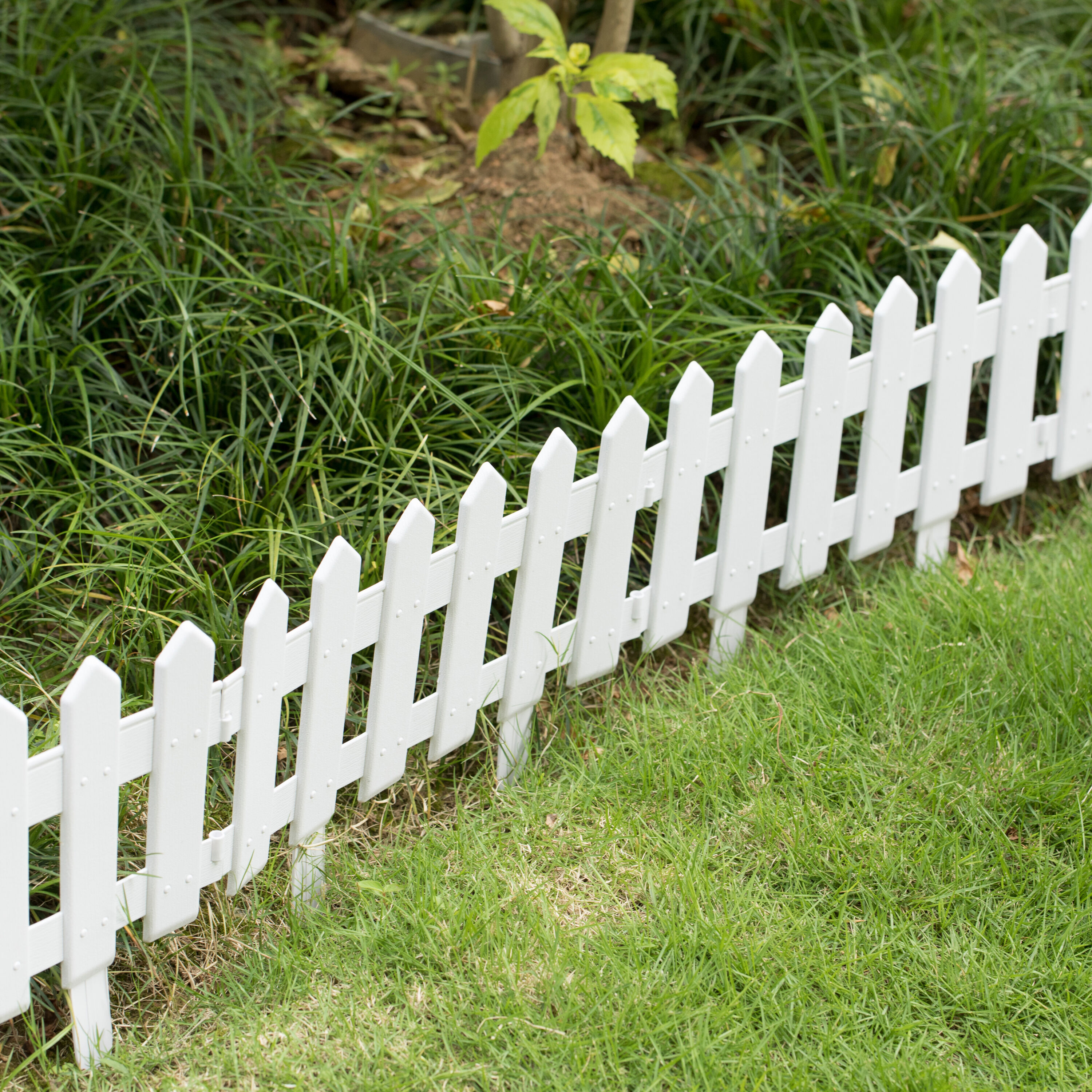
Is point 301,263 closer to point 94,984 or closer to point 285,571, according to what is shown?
point 285,571

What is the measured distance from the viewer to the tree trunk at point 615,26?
396 cm

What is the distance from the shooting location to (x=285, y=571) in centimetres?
278

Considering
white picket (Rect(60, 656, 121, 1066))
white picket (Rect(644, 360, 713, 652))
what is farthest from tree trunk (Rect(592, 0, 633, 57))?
white picket (Rect(60, 656, 121, 1066))

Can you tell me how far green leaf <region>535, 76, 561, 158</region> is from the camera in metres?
3.19

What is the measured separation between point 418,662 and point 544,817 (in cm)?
43

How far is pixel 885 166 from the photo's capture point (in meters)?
3.95

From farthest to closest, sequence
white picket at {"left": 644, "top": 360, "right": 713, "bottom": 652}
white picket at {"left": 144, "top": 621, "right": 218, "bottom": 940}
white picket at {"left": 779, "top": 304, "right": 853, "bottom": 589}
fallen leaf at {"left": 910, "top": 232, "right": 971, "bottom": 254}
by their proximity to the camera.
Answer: fallen leaf at {"left": 910, "top": 232, "right": 971, "bottom": 254} < white picket at {"left": 779, "top": 304, "right": 853, "bottom": 589} < white picket at {"left": 644, "top": 360, "right": 713, "bottom": 652} < white picket at {"left": 144, "top": 621, "right": 218, "bottom": 940}

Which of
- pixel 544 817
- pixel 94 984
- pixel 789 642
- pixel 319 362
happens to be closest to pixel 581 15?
pixel 319 362

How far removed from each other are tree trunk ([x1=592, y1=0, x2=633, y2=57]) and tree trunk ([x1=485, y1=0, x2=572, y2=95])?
0.7 inches

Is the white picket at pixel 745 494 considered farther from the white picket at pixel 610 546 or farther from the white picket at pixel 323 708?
the white picket at pixel 323 708

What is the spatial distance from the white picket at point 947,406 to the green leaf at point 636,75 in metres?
0.85

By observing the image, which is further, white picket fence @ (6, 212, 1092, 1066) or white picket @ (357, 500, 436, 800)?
white picket @ (357, 500, 436, 800)

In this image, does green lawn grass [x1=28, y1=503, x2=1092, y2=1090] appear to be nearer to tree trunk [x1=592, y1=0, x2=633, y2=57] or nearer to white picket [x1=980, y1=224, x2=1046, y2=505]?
white picket [x1=980, y1=224, x2=1046, y2=505]

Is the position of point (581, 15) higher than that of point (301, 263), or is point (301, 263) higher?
point (581, 15)
